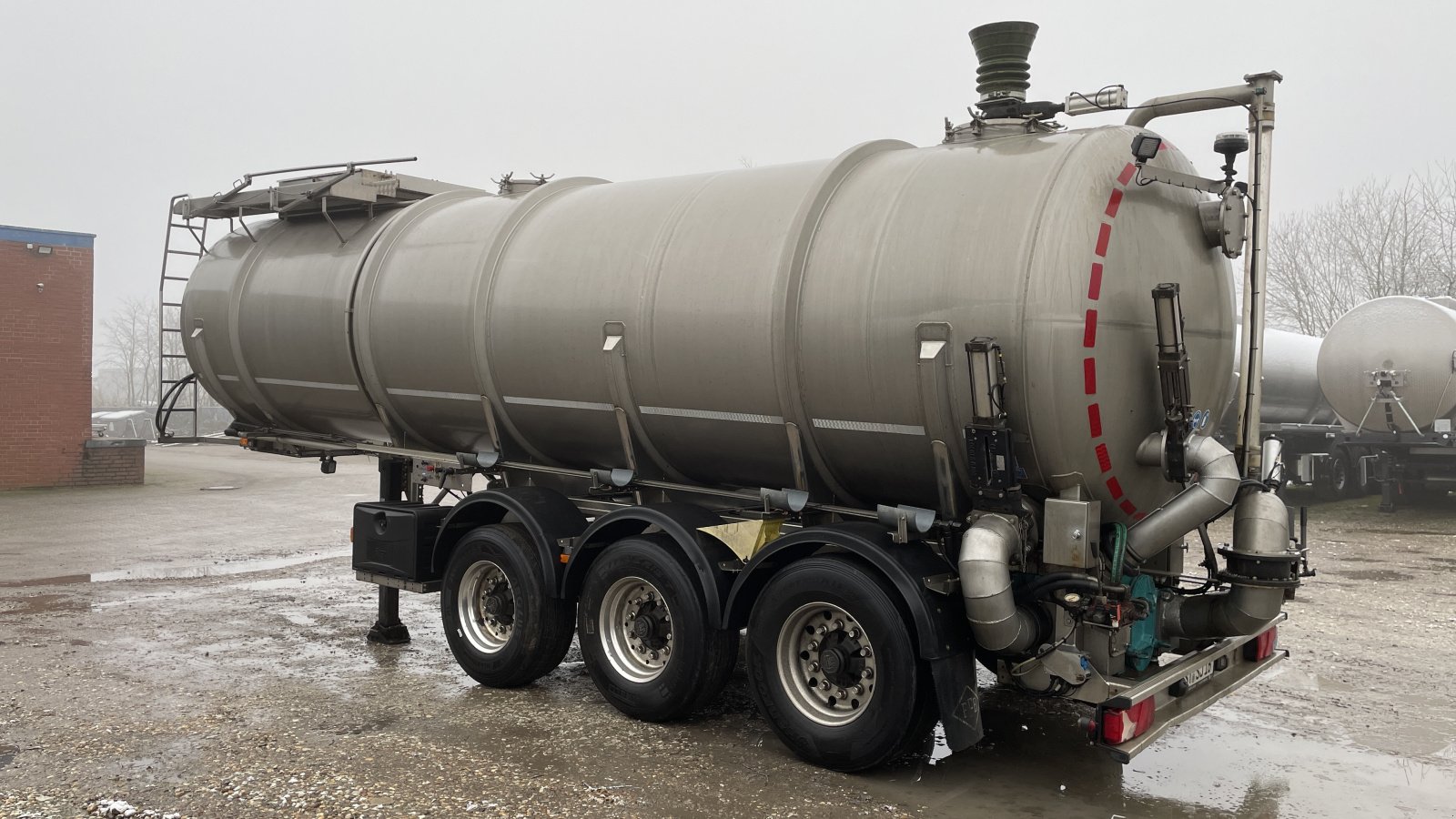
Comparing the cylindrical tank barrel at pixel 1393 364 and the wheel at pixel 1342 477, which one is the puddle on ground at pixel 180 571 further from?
the wheel at pixel 1342 477

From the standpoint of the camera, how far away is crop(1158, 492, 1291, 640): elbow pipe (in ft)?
18.0

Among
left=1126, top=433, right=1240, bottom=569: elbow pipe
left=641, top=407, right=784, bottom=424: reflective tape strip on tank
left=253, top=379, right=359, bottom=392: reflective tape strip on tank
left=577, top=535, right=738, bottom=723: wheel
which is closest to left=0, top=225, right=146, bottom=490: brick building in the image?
left=253, top=379, right=359, bottom=392: reflective tape strip on tank

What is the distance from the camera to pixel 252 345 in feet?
30.5

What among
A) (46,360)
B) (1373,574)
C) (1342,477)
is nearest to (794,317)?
(1373,574)

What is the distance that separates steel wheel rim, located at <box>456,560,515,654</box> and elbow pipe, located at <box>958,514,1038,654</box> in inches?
133

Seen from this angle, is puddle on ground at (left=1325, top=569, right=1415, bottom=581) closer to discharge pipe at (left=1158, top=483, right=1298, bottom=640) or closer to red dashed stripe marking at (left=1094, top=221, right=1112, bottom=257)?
discharge pipe at (left=1158, top=483, right=1298, bottom=640)

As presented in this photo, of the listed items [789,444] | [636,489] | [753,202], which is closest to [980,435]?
[789,444]

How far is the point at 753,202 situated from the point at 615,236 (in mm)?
1026

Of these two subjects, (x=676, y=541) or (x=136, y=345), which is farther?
(x=136, y=345)

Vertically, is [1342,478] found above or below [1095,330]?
below

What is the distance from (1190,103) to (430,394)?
522 centimetres

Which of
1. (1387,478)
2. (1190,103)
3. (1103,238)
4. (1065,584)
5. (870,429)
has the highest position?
(1190,103)

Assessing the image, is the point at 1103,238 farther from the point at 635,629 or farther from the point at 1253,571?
the point at 635,629

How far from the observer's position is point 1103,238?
5316 mm
